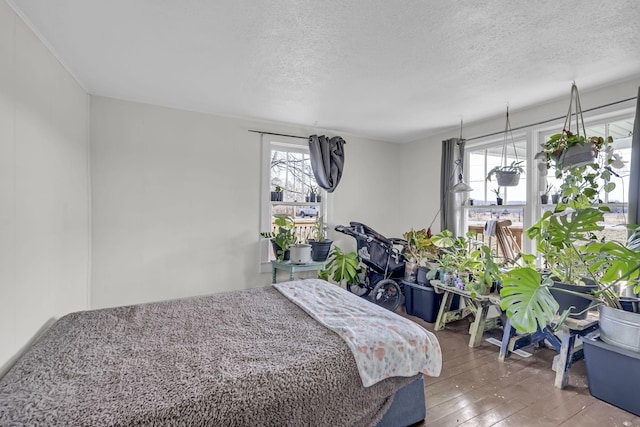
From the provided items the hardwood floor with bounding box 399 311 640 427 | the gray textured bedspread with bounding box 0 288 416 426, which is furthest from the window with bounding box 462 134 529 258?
the gray textured bedspread with bounding box 0 288 416 426

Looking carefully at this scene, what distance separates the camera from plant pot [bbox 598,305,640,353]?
176cm

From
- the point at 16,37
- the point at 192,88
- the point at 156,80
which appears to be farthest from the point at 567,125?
the point at 16,37

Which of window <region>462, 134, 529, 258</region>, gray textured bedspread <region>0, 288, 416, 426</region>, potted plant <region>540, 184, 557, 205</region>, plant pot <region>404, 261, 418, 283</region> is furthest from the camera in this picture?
plant pot <region>404, 261, 418, 283</region>

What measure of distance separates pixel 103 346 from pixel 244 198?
212 cm

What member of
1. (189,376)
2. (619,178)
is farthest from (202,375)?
(619,178)

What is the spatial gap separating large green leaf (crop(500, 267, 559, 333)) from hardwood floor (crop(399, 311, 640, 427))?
1.69ft

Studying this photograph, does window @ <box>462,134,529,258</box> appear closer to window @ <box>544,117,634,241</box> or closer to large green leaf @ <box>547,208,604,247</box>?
window @ <box>544,117,634,241</box>

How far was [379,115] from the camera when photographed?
3.23 m

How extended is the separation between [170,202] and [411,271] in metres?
2.77

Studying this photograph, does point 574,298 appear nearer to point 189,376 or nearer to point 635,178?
point 635,178

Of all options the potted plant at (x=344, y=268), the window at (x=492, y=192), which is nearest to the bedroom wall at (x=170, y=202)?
the potted plant at (x=344, y=268)

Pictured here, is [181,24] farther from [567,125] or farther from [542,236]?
[567,125]

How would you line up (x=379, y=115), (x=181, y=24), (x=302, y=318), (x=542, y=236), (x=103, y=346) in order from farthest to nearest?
(x=379, y=115) → (x=542, y=236) → (x=302, y=318) → (x=181, y=24) → (x=103, y=346)

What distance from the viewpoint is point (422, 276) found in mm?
3256
